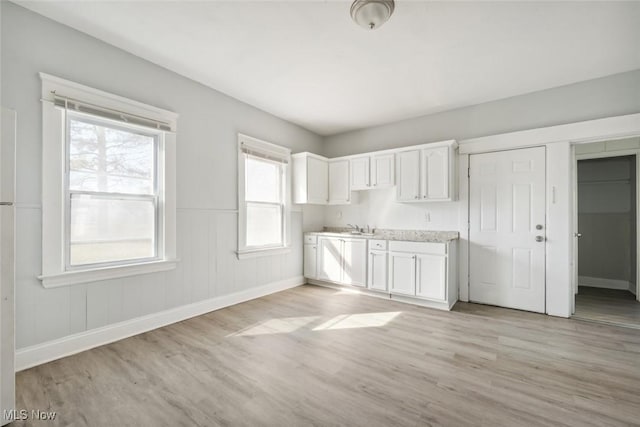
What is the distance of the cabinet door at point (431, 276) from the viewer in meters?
3.72

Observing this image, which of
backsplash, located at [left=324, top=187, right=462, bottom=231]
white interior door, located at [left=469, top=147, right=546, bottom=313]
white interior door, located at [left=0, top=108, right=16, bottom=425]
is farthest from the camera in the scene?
backsplash, located at [left=324, top=187, right=462, bottom=231]

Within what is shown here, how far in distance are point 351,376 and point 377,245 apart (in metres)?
2.35

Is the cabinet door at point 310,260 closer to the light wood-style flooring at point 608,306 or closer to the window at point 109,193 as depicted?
the window at point 109,193

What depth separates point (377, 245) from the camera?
14.1 ft

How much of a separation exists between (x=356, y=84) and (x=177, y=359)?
3.48 meters

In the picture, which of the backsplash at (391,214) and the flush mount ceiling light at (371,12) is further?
the backsplash at (391,214)

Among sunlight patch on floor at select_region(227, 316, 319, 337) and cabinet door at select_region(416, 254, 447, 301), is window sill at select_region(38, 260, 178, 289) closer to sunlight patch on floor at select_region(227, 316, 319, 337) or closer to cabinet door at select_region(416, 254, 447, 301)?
sunlight patch on floor at select_region(227, 316, 319, 337)

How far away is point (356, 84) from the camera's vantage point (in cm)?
352

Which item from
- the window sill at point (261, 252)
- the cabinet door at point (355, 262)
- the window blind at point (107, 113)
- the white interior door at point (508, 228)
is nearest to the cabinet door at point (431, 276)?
the white interior door at point (508, 228)

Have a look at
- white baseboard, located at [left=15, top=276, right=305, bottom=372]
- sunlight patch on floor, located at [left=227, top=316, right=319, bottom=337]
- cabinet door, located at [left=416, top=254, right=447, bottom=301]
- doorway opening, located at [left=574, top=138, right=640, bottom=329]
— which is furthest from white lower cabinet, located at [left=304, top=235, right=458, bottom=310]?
doorway opening, located at [left=574, top=138, right=640, bottom=329]

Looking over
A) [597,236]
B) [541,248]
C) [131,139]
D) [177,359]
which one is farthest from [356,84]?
[597,236]

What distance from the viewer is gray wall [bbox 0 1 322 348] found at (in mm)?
2277

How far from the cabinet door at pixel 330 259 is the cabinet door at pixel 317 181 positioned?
73 cm

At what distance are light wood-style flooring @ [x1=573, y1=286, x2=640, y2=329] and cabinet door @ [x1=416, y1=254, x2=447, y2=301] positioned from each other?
5.15 feet
